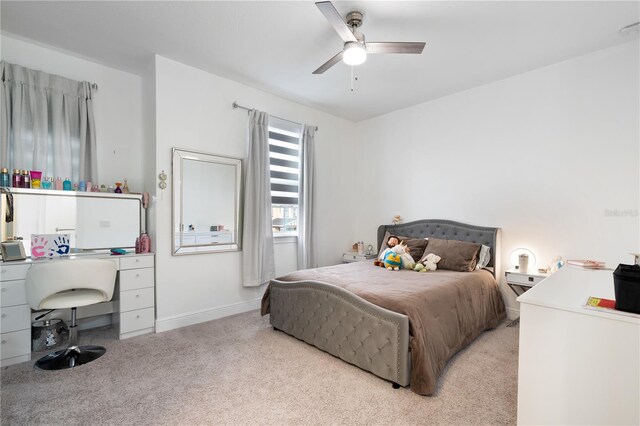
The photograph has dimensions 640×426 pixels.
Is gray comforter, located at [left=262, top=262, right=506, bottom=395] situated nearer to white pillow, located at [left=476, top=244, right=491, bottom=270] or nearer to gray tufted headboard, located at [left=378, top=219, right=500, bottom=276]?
white pillow, located at [left=476, top=244, right=491, bottom=270]

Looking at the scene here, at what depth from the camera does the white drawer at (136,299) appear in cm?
291

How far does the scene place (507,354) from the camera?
8.55 feet

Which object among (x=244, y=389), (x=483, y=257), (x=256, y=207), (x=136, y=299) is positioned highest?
(x=256, y=207)

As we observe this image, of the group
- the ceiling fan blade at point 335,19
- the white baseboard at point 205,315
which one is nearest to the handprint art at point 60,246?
the white baseboard at point 205,315

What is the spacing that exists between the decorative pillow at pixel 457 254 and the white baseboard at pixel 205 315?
2273mm

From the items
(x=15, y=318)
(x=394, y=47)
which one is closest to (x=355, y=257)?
(x=394, y=47)

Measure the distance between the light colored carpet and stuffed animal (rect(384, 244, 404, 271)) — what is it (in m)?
1.06

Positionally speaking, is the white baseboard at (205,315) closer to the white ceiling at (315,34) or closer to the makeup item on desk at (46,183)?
the makeup item on desk at (46,183)

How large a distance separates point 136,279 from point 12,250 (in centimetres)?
95

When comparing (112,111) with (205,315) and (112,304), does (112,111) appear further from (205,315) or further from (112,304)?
(205,315)

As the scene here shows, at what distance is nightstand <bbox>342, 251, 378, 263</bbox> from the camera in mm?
4695

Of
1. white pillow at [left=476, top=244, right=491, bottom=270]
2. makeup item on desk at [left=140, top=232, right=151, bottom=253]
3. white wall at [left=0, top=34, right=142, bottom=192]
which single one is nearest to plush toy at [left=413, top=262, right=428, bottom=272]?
white pillow at [left=476, top=244, right=491, bottom=270]

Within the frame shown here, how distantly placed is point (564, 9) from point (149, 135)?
13.3 feet

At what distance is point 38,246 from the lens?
105 inches
